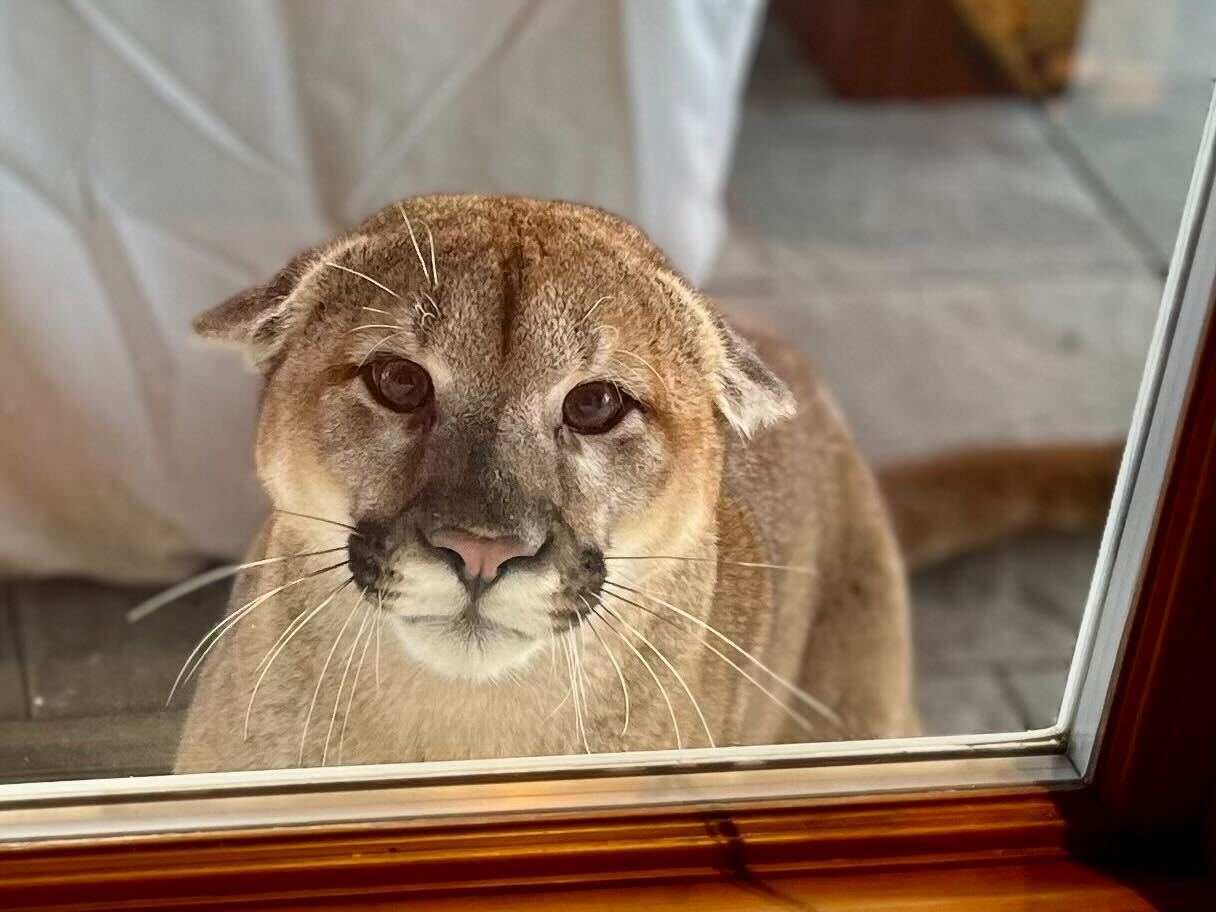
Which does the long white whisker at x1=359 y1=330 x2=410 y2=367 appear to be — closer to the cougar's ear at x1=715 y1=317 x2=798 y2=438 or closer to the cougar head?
the cougar head

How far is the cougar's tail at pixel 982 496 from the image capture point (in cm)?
170

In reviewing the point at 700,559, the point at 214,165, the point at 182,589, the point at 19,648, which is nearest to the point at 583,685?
the point at 700,559

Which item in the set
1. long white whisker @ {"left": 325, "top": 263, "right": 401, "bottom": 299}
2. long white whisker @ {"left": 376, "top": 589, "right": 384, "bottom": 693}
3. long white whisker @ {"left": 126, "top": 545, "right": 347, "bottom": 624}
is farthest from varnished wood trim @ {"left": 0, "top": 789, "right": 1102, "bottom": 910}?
long white whisker @ {"left": 325, "top": 263, "right": 401, "bottom": 299}

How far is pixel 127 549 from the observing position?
51.9 inches

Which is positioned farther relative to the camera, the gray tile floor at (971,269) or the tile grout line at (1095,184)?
the tile grout line at (1095,184)

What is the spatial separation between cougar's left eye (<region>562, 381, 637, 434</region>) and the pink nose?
10cm

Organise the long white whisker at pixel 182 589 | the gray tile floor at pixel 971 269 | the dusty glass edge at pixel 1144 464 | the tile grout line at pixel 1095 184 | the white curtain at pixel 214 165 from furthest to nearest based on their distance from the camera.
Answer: the tile grout line at pixel 1095 184 < the gray tile floor at pixel 971 269 < the white curtain at pixel 214 165 < the long white whisker at pixel 182 589 < the dusty glass edge at pixel 1144 464

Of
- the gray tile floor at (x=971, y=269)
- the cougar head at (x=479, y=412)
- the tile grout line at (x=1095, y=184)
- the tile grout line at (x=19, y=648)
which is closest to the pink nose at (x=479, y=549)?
the cougar head at (x=479, y=412)

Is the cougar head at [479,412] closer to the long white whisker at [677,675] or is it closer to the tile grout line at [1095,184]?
the long white whisker at [677,675]

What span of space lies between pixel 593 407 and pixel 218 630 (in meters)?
0.29

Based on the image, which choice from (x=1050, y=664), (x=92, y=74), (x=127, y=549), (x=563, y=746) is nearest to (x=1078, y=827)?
(x=563, y=746)

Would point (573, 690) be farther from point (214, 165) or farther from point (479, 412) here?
point (214, 165)

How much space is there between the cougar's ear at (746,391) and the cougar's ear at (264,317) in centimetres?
28

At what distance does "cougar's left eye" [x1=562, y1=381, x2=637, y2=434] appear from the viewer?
2.87 feet
